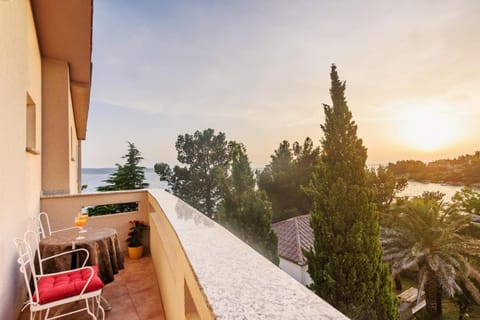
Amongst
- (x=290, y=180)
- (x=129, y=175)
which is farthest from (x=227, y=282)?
(x=290, y=180)

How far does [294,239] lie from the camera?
13680 millimetres

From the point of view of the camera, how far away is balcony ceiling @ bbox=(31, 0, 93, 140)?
3154 mm

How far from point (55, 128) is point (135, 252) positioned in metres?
2.70

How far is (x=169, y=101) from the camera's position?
660 inches

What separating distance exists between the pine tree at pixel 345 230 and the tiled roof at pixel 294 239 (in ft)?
11.5

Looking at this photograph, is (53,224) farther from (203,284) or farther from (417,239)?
(417,239)

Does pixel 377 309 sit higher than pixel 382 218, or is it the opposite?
pixel 382 218

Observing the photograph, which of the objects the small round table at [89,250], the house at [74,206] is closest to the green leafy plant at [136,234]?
the house at [74,206]

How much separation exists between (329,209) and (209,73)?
31.4 ft

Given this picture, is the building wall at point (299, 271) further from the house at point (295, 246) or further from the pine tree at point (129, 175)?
the pine tree at point (129, 175)

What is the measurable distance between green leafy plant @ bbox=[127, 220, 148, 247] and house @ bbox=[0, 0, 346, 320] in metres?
0.16

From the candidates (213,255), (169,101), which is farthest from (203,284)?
(169,101)

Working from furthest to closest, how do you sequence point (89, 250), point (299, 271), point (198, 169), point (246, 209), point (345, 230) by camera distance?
point (198, 169)
point (299, 271)
point (246, 209)
point (345, 230)
point (89, 250)

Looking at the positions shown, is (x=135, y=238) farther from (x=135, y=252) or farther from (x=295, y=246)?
(x=295, y=246)
